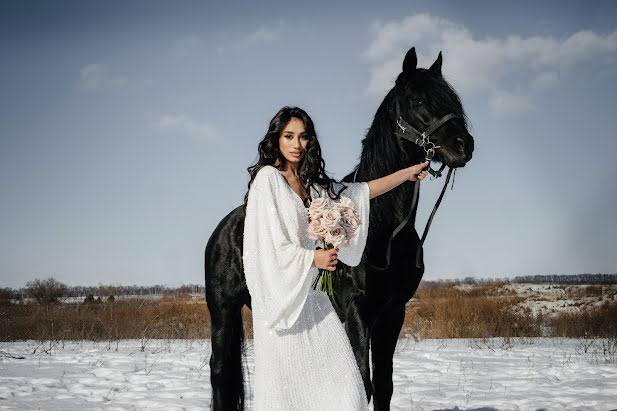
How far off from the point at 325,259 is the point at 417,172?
1.19 metres

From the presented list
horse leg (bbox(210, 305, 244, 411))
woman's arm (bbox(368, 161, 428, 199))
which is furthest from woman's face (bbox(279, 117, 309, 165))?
horse leg (bbox(210, 305, 244, 411))

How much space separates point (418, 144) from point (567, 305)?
2781cm

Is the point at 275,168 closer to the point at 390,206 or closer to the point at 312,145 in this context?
the point at 312,145

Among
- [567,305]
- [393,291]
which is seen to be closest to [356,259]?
[393,291]

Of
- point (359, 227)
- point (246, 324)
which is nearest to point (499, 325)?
point (246, 324)

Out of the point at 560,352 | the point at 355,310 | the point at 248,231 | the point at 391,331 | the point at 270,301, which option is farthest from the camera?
the point at 560,352

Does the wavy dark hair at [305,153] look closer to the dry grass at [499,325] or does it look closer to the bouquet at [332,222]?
the bouquet at [332,222]

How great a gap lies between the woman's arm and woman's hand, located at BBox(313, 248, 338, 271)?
2.47 feet

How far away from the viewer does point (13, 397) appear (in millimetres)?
6184

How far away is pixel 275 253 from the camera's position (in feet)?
8.27

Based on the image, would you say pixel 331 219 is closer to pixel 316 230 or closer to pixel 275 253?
pixel 316 230

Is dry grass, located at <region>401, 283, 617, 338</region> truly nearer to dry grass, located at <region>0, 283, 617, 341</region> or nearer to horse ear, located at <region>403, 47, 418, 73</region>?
dry grass, located at <region>0, 283, 617, 341</region>

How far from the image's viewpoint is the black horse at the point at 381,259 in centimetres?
349

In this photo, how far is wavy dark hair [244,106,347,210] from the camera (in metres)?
2.81
